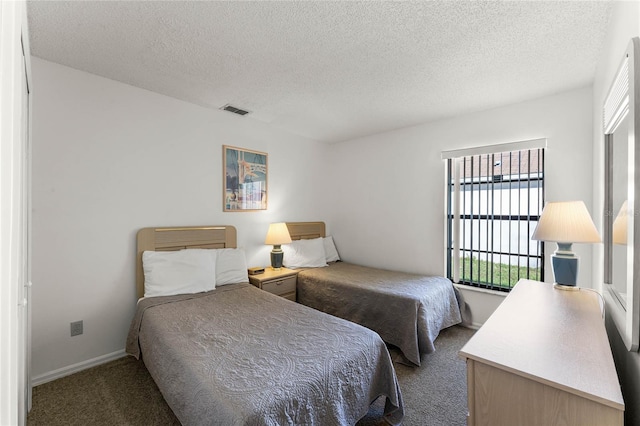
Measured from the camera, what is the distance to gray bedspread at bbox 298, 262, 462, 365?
251cm

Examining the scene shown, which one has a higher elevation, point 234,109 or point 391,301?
point 234,109

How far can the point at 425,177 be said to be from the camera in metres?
3.52

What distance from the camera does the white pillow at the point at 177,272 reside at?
2475 millimetres

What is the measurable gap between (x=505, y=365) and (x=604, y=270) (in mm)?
1305

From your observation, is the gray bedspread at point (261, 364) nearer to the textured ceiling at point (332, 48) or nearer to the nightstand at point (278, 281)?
the nightstand at point (278, 281)

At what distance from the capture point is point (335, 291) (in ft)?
10.2

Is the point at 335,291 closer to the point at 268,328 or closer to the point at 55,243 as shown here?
the point at 268,328

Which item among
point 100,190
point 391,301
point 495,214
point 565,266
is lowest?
point 391,301

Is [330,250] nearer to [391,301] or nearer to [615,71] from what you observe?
[391,301]

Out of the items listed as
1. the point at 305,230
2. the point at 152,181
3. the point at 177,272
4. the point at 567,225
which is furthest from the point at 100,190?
the point at 567,225

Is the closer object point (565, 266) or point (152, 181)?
point (565, 266)

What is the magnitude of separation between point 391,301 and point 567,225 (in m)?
1.49

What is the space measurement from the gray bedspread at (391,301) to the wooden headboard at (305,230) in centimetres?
64

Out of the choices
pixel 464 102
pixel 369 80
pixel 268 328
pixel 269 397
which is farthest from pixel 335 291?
pixel 464 102
